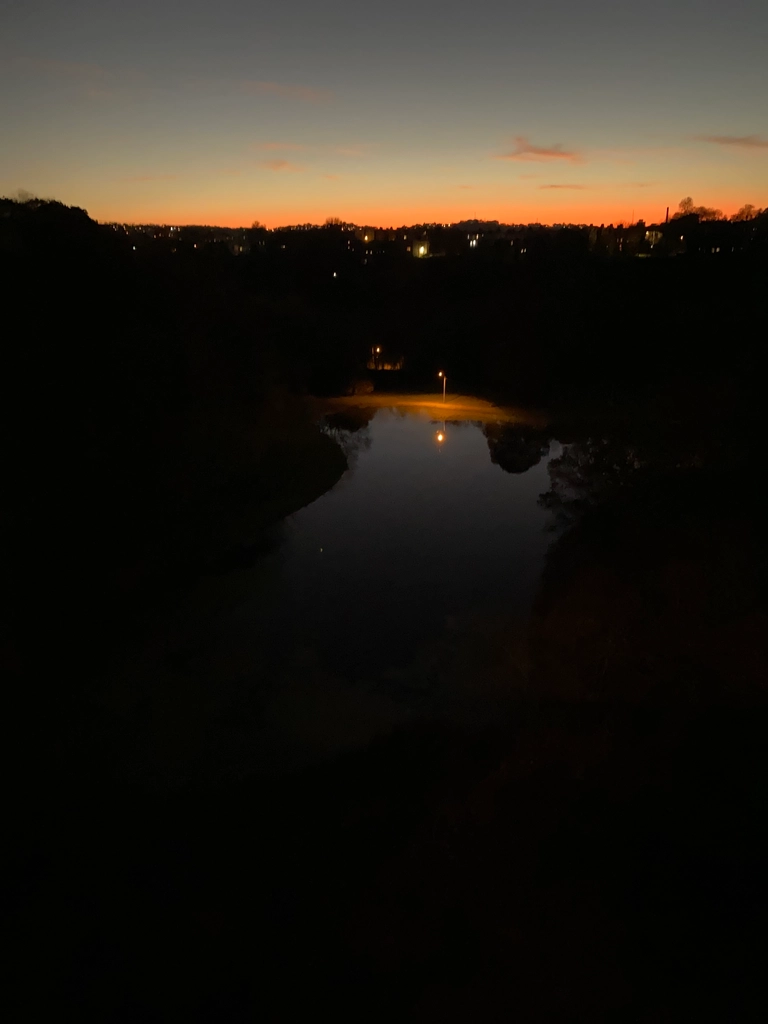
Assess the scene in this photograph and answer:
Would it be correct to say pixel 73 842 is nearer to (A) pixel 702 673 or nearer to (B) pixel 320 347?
(A) pixel 702 673

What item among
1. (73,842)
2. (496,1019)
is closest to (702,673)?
(496,1019)

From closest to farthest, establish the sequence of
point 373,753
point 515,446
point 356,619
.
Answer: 1. point 373,753
2. point 356,619
3. point 515,446

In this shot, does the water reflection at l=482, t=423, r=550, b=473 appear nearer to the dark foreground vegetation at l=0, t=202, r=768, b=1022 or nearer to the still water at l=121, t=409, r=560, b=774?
the still water at l=121, t=409, r=560, b=774

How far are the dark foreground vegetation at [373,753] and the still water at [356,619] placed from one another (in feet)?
1.03

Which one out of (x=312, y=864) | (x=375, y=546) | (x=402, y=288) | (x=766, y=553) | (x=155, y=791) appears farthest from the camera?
(x=402, y=288)

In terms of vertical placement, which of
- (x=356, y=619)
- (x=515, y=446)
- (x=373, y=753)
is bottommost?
(x=515, y=446)

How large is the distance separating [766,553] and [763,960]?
198 inches

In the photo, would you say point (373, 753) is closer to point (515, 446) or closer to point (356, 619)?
point (356, 619)

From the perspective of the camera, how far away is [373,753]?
810cm

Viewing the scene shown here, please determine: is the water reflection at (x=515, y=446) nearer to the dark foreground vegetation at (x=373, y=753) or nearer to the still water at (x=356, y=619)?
the still water at (x=356, y=619)

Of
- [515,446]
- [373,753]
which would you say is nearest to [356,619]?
[373,753]

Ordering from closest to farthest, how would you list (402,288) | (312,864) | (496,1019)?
(496,1019) < (312,864) < (402,288)

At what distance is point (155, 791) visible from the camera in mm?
7566

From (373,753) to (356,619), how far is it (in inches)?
135
